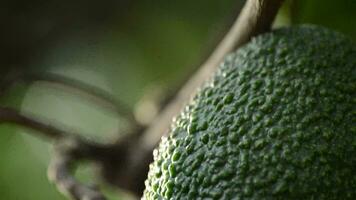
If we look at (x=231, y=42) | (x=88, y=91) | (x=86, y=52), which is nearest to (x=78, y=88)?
(x=88, y=91)

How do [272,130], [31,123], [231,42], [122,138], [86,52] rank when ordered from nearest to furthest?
[272,130]
[231,42]
[31,123]
[122,138]
[86,52]

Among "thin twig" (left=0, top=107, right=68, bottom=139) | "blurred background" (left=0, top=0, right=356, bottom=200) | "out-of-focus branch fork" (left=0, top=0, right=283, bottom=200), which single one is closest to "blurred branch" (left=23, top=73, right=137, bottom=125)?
"out-of-focus branch fork" (left=0, top=0, right=283, bottom=200)

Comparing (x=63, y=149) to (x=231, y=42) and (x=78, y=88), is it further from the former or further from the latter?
(x=231, y=42)

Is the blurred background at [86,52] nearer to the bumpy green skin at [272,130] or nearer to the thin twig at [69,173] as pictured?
the thin twig at [69,173]

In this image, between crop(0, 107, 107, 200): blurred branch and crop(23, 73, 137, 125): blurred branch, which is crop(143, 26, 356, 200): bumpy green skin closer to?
crop(0, 107, 107, 200): blurred branch

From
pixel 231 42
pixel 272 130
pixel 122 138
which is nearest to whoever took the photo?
pixel 272 130

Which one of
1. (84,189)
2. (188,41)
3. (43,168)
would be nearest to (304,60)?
(84,189)
